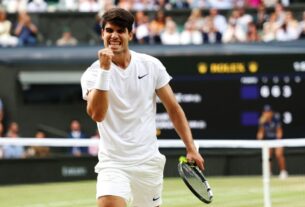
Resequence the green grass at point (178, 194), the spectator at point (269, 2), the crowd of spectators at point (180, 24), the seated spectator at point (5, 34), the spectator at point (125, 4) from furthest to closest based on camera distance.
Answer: the spectator at point (269, 2) < the spectator at point (125, 4) < the crowd of spectators at point (180, 24) < the seated spectator at point (5, 34) < the green grass at point (178, 194)

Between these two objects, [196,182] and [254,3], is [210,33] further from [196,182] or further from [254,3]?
[196,182]

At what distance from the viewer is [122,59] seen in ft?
22.7

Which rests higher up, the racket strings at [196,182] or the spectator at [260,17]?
the racket strings at [196,182]

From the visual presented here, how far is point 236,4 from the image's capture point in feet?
74.1

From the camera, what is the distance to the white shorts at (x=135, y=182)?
685 centimetres

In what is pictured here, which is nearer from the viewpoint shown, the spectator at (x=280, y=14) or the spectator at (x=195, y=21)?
the spectator at (x=195, y=21)

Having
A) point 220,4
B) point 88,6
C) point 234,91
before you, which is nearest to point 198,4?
point 220,4

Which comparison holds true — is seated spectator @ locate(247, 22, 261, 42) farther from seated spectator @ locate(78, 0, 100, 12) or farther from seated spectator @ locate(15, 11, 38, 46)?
seated spectator @ locate(15, 11, 38, 46)

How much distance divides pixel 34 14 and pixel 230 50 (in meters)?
4.40

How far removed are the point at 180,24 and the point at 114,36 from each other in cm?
1516

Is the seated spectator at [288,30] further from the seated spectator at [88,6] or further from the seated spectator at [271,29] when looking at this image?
the seated spectator at [88,6]

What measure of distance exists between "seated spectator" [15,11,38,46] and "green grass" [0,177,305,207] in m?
3.36

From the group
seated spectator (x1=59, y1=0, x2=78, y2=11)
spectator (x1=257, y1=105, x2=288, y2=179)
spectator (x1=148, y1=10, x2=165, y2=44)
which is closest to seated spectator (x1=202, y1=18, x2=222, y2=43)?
spectator (x1=148, y1=10, x2=165, y2=44)

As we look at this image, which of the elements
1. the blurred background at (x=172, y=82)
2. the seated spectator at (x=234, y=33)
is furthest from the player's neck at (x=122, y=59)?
the seated spectator at (x=234, y=33)
